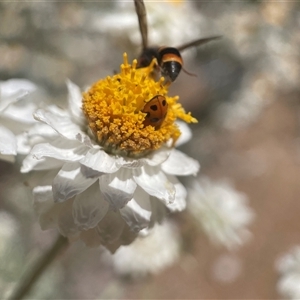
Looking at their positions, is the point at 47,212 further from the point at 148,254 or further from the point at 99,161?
the point at 148,254

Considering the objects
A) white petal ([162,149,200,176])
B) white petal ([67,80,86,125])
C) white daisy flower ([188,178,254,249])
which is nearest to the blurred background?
white daisy flower ([188,178,254,249])

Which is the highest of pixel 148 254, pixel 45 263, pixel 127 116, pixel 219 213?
pixel 127 116

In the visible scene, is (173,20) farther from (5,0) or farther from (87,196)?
(87,196)

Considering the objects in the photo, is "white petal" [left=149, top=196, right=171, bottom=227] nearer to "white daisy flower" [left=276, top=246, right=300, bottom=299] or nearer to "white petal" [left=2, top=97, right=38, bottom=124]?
"white petal" [left=2, top=97, right=38, bottom=124]

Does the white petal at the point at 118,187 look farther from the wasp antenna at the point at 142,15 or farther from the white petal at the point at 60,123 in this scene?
the wasp antenna at the point at 142,15

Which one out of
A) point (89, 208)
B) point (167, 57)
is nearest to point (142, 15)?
point (167, 57)

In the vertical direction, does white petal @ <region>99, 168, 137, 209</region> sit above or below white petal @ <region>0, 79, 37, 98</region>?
below

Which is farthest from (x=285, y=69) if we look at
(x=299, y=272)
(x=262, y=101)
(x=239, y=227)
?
(x=299, y=272)

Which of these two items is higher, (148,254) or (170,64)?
(170,64)
